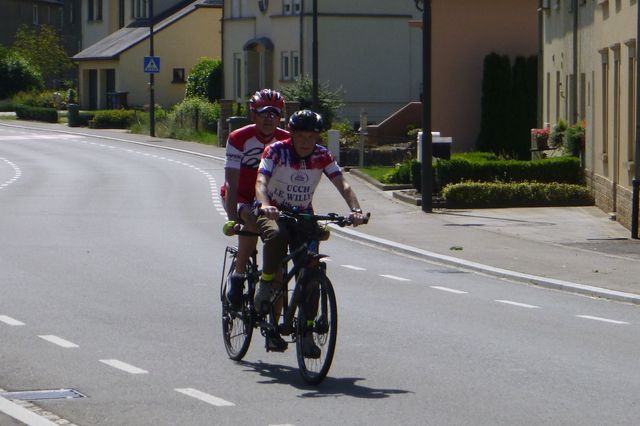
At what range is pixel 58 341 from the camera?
34.3 ft

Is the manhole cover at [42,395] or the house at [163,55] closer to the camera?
the manhole cover at [42,395]

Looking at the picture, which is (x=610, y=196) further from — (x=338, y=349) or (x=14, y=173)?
(x=14, y=173)

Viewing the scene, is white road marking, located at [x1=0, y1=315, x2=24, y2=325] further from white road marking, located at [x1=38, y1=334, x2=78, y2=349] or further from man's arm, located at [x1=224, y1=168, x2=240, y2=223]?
man's arm, located at [x1=224, y1=168, x2=240, y2=223]

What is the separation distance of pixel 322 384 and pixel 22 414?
200 centimetres

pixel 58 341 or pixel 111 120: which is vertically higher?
pixel 111 120

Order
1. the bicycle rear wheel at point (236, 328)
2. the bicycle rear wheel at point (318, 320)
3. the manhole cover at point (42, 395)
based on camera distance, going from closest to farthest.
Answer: the manhole cover at point (42, 395) → the bicycle rear wheel at point (318, 320) → the bicycle rear wheel at point (236, 328)

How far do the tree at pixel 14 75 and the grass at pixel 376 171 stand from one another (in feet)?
157

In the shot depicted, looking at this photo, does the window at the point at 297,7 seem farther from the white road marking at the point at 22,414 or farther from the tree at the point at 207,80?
the white road marking at the point at 22,414

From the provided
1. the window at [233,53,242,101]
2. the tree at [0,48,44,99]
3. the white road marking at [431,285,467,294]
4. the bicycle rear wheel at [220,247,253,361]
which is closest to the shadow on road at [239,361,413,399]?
the bicycle rear wheel at [220,247,253,361]

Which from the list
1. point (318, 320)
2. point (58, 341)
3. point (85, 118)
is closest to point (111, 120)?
point (85, 118)

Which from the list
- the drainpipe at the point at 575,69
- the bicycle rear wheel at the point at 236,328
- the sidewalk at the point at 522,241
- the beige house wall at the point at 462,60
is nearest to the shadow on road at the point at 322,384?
the bicycle rear wheel at the point at 236,328

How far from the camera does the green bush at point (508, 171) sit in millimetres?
25984

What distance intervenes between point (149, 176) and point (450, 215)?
42.9 ft

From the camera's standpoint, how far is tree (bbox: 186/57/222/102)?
6469cm
